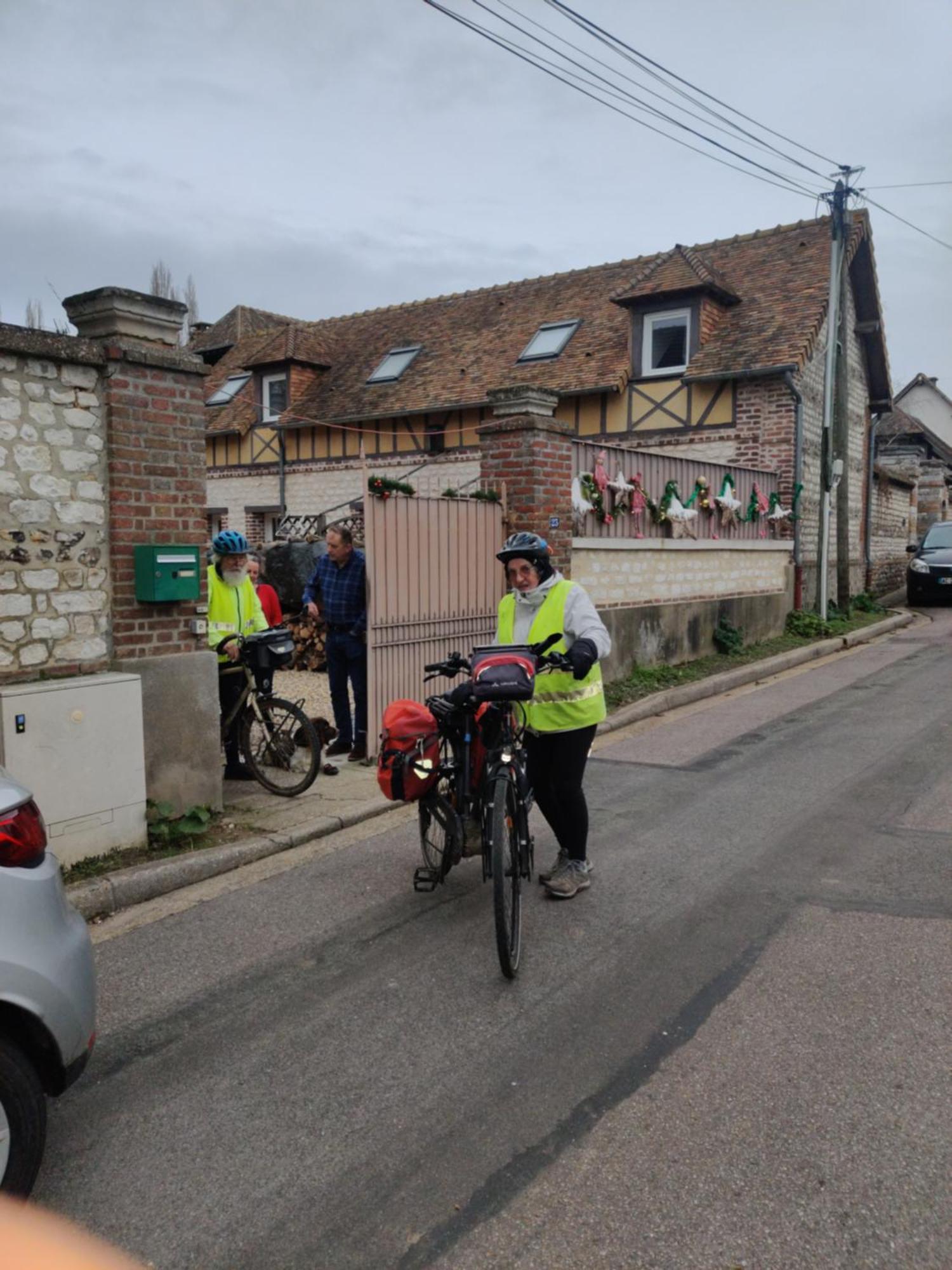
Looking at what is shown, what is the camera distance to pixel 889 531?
24688mm

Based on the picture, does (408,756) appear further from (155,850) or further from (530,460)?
(530,460)

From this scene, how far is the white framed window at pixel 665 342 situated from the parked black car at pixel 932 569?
7493mm

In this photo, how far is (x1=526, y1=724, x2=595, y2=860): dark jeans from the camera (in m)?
4.95

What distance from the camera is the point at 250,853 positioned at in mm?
5836

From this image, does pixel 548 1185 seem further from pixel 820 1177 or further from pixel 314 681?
pixel 314 681

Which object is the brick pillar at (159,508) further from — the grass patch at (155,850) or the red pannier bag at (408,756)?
the red pannier bag at (408,756)

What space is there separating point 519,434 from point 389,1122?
24.5 ft

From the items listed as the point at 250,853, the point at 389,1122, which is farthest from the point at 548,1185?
the point at 250,853

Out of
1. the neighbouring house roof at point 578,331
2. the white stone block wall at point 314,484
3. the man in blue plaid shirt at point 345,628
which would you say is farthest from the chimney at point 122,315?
the white stone block wall at point 314,484

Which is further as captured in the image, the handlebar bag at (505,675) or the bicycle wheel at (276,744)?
the bicycle wheel at (276,744)

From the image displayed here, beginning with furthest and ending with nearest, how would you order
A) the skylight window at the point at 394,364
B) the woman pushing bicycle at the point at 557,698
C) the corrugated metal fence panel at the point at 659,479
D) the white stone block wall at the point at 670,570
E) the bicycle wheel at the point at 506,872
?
1. the skylight window at the point at 394,364
2. the white stone block wall at the point at 670,570
3. the corrugated metal fence panel at the point at 659,479
4. the woman pushing bicycle at the point at 557,698
5. the bicycle wheel at the point at 506,872

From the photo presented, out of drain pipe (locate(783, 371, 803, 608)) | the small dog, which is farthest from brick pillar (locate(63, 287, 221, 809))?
drain pipe (locate(783, 371, 803, 608))

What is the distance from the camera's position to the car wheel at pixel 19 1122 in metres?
2.53

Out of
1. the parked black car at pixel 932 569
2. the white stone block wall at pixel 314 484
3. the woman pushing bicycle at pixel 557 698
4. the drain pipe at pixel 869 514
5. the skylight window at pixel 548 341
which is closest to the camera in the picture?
the woman pushing bicycle at pixel 557 698
